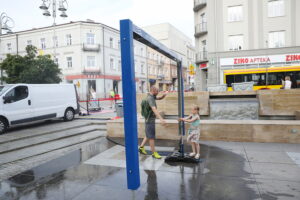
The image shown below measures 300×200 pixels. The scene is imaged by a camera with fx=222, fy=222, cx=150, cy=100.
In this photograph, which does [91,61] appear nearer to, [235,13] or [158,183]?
[235,13]

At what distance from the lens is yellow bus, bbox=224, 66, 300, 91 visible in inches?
760

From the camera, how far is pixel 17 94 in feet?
31.7

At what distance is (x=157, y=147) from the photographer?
6.49 meters

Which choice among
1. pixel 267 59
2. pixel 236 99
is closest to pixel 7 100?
pixel 236 99

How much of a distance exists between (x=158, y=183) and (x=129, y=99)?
1.69 m

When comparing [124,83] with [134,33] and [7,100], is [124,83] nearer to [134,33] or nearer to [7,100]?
[134,33]

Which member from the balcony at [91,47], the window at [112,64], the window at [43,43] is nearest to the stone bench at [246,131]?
the balcony at [91,47]

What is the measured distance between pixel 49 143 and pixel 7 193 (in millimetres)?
3828

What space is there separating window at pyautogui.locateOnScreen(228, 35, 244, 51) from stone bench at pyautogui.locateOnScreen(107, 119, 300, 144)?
830 inches

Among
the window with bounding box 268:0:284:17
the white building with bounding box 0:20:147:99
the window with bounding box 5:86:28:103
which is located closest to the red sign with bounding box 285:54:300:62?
the window with bounding box 268:0:284:17

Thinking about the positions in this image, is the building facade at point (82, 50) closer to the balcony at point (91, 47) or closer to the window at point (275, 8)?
the balcony at point (91, 47)

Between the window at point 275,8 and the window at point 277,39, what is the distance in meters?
2.01

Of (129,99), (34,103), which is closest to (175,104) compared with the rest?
(34,103)

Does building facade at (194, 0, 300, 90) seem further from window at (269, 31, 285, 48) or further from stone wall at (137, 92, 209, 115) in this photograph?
stone wall at (137, 92, 209, 115)
